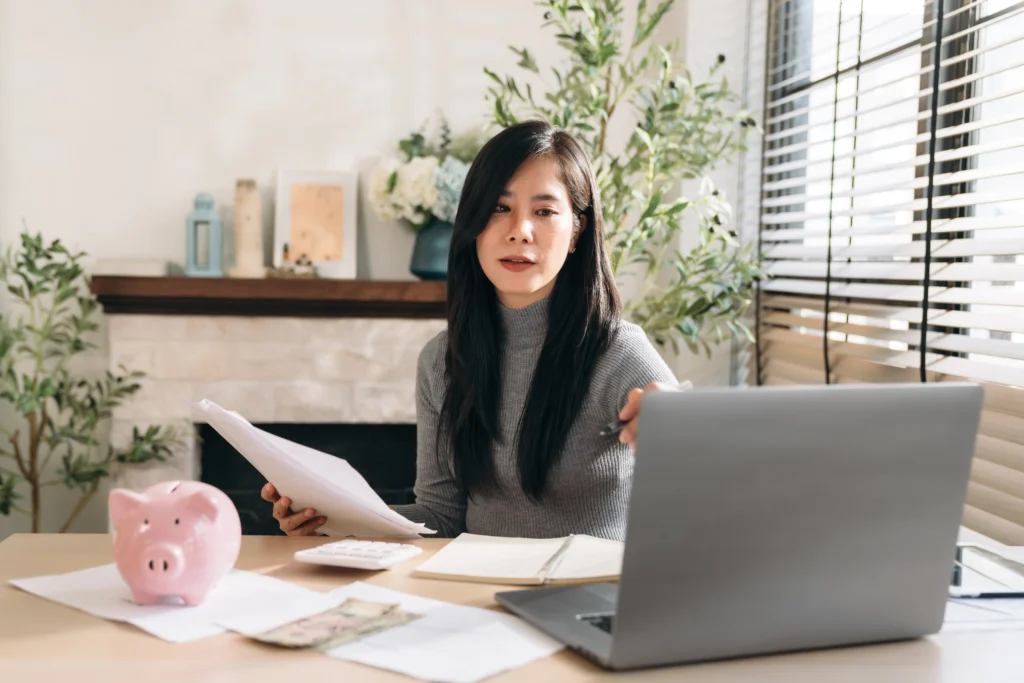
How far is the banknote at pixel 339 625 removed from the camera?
34.6 inches

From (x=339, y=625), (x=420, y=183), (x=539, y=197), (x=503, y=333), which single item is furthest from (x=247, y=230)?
(x=339, y=625)

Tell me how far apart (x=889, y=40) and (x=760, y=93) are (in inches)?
30.6

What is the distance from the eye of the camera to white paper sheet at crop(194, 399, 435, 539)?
3.68ft

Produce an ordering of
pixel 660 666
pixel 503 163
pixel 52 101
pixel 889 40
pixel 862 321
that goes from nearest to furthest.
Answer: pixel 660 666, pixel 503 163, pixel 889 40, pixel 862 321, pixel 52 101

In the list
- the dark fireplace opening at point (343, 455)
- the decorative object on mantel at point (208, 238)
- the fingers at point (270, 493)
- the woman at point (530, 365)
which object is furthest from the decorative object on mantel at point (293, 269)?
the fingers at point (270, 493)

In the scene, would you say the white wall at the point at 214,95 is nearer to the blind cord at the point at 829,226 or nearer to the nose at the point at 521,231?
the blind cord at the point at 829,226

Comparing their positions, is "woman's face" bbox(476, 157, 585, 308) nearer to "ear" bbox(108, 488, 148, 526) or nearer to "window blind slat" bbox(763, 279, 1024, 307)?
"ear" bbox(108, 488, 148, 526)

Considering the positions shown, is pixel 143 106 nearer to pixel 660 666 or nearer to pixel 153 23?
pixel 153 23

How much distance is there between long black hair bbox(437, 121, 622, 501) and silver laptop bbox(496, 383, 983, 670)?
0.63 meters

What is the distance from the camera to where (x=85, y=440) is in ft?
9.18

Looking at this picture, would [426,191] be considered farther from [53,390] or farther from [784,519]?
[784,519]

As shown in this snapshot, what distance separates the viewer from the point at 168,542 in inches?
37.2

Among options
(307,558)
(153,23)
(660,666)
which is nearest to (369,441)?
(153,23)

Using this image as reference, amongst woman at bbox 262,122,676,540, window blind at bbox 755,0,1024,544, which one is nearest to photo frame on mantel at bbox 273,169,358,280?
window blind at bbox 755,0,1024,544
